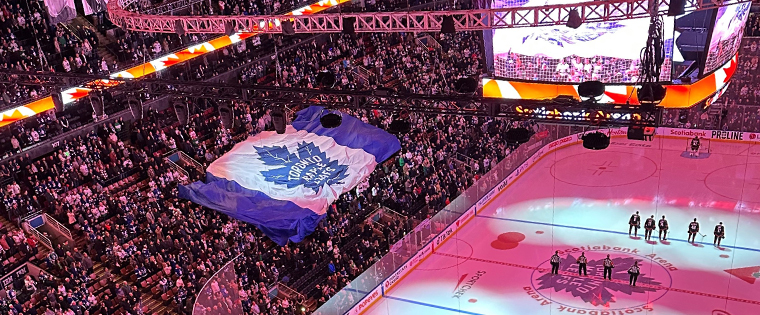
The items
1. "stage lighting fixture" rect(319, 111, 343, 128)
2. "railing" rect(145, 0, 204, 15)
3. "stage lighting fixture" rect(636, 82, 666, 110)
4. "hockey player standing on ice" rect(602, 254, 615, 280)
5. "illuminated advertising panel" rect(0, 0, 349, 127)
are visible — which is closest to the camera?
"stage lighting fixture" rect(636, 82, 666, 110)

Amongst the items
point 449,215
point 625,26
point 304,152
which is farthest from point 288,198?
point 625,26

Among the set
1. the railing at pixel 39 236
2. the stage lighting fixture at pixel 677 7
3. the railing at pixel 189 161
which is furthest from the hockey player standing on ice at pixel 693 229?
the railing at pixel 39 236

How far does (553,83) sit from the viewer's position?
1991 cm

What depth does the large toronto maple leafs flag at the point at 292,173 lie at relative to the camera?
2379 centimetres

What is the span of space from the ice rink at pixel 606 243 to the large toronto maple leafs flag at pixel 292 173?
3.63 metres

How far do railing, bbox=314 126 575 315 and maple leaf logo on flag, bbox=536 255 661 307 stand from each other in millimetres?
3949

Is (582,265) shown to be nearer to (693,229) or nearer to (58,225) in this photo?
(693,229)

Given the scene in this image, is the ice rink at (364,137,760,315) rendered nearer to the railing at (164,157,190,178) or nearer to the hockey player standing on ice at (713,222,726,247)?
the hockey player standing on ice at (713,222,726,247)

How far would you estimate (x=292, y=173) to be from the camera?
25.8 meters

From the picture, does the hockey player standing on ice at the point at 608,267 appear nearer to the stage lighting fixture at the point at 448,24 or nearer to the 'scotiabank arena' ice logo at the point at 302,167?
the 'scotiabank arena' ice logo at the point at 302,167

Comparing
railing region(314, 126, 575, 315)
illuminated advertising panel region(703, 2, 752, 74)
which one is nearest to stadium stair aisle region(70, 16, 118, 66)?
→ railing region(314, 126, 575, 315)

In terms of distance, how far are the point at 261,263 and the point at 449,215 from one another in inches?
267

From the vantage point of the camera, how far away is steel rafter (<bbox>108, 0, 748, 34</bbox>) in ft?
48.5

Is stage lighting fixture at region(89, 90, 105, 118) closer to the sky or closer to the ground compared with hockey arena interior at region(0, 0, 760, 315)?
closer to the sky
